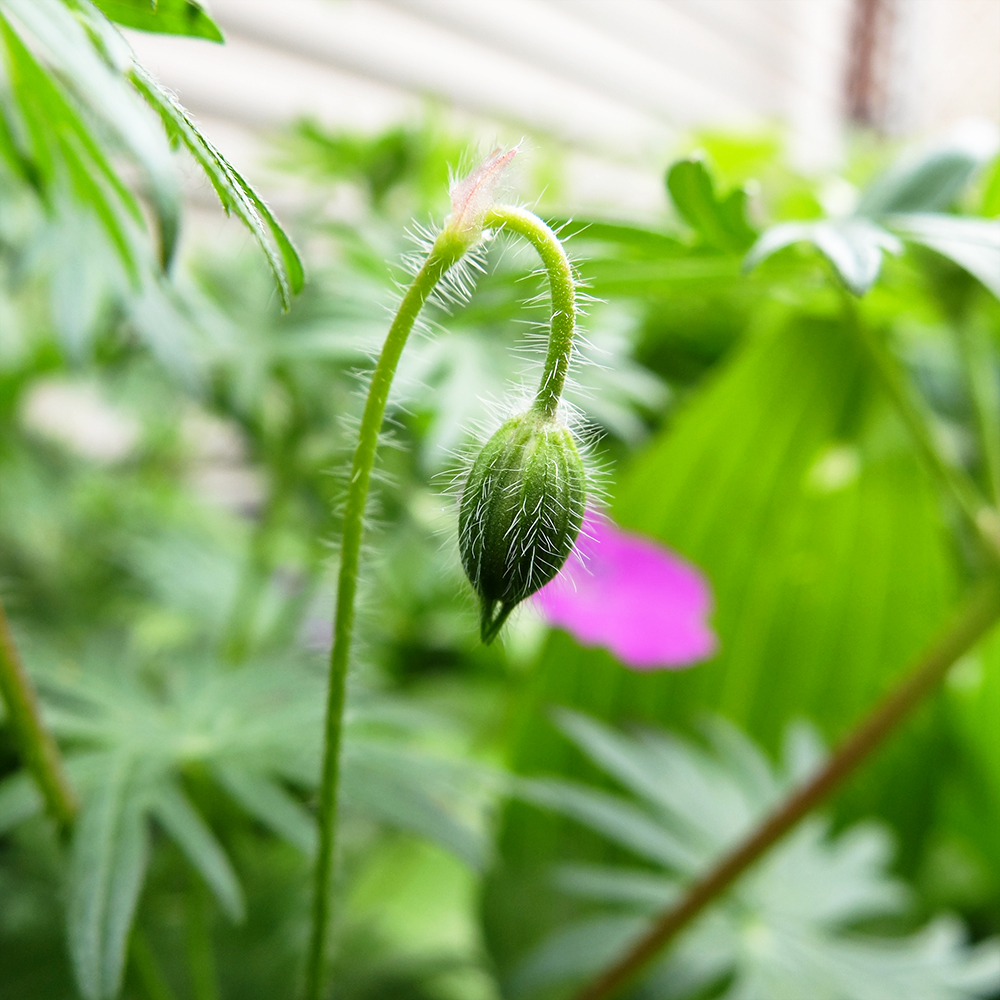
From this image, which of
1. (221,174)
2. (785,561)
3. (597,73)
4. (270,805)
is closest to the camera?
(221,174)

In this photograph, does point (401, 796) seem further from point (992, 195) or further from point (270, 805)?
point (992, 195)

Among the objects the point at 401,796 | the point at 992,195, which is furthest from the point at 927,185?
the point at 401,796

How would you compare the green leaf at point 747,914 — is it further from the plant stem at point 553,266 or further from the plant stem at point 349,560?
the plant stem at point 553,266

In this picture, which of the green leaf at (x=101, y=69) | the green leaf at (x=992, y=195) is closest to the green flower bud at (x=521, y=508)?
the green leaf at (x=101, y=69)

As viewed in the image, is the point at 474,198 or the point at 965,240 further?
the point at 965,240

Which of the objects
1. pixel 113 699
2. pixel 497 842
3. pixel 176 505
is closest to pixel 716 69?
pixel 176 505

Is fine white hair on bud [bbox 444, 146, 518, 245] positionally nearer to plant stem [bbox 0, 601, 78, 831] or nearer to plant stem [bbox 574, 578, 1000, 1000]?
plant stem [bbox 0, 601, 78, 831]

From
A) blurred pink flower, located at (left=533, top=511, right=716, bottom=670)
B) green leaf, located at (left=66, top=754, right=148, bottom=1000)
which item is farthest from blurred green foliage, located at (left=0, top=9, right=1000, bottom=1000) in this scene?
blurred pink flower, located at (left=533, top=511, right=716, bottom=670)

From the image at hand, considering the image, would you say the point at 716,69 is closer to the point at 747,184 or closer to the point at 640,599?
the point at 640,599
